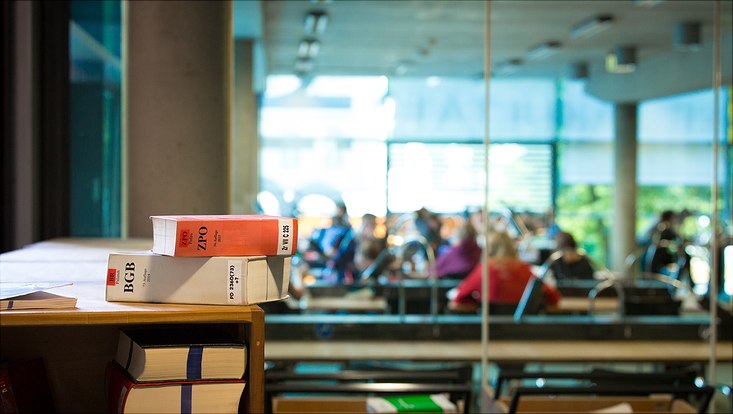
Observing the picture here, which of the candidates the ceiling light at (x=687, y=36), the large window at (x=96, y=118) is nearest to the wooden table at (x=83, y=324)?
the large window at (x=96, y=118)

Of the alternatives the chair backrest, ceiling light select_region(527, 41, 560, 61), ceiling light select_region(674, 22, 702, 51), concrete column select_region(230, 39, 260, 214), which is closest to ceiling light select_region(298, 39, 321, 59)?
concrete column select_region(230, 39, 260, 214)

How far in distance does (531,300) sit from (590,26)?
155 centimetres

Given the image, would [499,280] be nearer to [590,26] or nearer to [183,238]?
[590,26]

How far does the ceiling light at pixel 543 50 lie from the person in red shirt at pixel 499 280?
0.95 meters

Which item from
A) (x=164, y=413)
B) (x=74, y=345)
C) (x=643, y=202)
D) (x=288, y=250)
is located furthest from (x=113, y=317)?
(x=643, y=202)

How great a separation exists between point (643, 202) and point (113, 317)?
12.1 feet

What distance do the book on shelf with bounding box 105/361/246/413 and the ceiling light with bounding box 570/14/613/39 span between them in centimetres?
361

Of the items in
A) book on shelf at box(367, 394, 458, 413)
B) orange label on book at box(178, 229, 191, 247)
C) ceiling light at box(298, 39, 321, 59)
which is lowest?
book on shelf at box(367, 394, 458, 413)

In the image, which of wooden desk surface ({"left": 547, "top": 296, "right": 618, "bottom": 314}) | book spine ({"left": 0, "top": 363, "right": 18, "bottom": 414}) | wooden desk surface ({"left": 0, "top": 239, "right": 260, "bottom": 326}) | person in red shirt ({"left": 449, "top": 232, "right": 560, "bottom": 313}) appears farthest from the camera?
wooden desk surface ({"left": 547, "top": 296, "right": 618, "bottom": 314})

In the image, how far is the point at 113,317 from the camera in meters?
1.78

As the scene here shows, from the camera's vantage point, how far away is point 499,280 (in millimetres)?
5027

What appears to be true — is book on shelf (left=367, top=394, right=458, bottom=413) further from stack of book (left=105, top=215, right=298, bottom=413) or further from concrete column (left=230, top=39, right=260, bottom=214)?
concrete column (left=230, top=39, right=260, bottom=214)

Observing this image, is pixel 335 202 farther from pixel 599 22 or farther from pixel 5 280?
pixel 5 280

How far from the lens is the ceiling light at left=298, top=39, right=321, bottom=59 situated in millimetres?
4699
